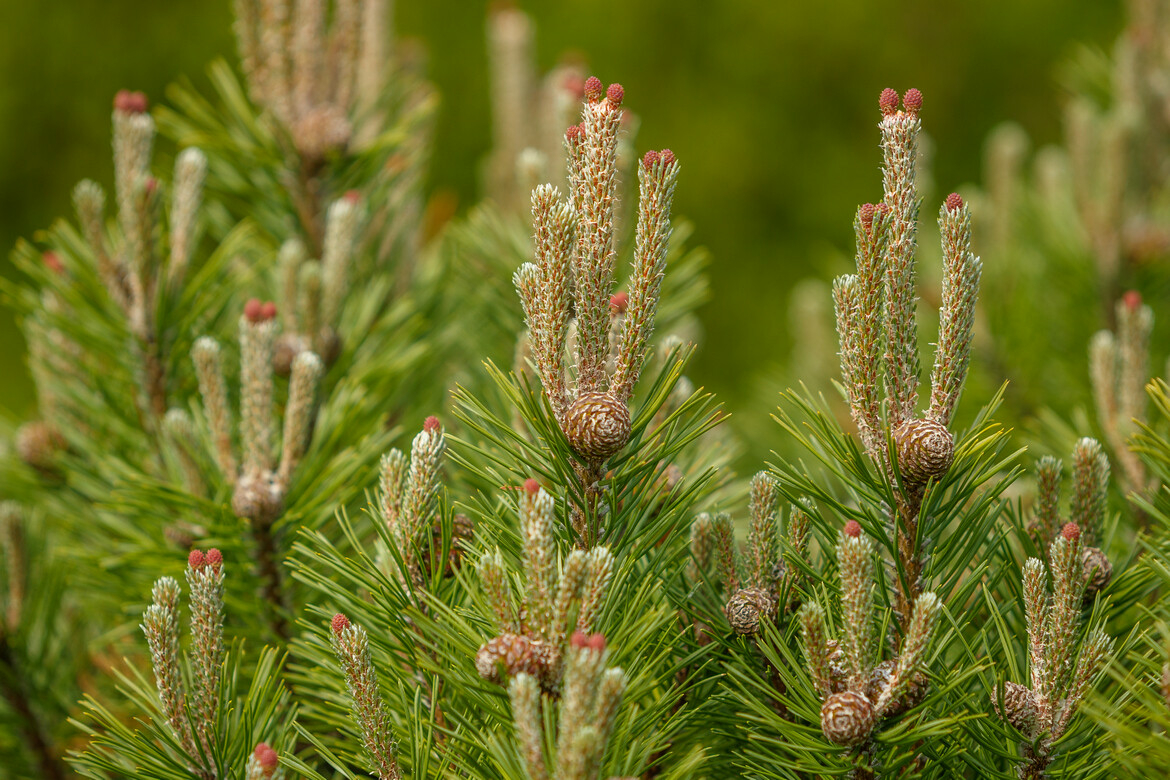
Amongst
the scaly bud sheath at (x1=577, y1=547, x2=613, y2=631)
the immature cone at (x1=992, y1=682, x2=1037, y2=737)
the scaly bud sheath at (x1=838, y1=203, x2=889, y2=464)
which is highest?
the scaly bud sheath at (x1=838, y1=203, x2=889, y2=464)

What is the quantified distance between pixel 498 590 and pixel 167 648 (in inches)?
5.3

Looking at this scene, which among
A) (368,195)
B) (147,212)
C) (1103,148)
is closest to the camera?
(147,212)

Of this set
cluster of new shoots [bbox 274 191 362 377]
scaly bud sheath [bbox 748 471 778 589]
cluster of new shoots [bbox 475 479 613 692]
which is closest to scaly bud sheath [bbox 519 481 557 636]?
cluster of new shoots [bbox 475 479 613 692]

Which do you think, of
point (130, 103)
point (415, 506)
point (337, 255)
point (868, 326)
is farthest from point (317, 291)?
point (868, 326)

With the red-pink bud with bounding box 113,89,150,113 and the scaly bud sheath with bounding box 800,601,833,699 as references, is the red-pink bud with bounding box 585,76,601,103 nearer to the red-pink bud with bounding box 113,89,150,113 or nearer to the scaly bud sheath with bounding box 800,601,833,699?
the scaly bud sheath with bounding box 800,601,833,699

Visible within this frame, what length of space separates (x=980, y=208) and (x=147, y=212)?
807mm

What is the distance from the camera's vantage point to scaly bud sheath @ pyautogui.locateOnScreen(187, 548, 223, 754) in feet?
1.21

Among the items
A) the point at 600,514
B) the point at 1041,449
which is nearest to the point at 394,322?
the point at 600,514

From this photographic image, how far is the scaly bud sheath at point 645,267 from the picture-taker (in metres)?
0.36

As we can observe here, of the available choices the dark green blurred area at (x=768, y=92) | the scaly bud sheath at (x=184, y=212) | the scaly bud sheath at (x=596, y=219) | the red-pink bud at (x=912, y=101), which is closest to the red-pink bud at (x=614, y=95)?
the scaly bud sheath at (x=596, y=219)

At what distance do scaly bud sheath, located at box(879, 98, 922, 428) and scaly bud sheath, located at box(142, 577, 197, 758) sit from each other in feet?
0.96

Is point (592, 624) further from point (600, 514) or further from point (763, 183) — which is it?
point (763, 183)

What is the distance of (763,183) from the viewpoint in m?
2.21

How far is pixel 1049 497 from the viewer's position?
0.42 meters
